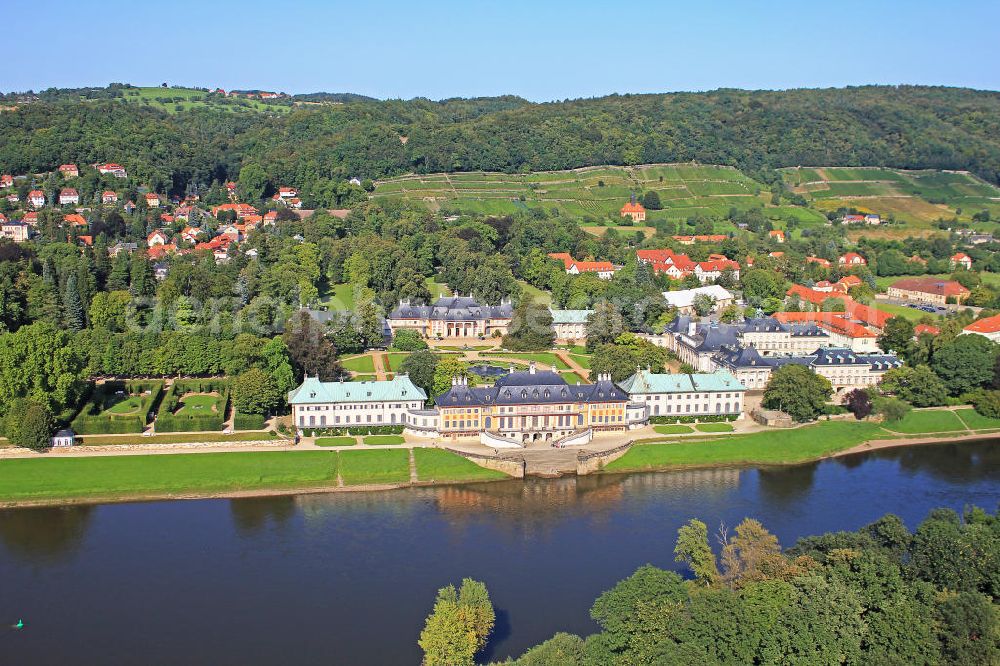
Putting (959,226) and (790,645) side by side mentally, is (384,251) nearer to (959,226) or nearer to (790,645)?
(790,645)

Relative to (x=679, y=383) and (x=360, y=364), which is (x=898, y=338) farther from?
(x=360, y=364)

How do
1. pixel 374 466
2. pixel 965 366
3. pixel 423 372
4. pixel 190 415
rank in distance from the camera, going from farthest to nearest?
pixel 965 366, pixel 423 372, pixel 190 415, pixel 374 466

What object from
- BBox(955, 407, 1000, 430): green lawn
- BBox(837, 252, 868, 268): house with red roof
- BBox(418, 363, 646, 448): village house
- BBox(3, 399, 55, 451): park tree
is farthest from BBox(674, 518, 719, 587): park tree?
BBox(837, 252, 868, 268): house with red roof

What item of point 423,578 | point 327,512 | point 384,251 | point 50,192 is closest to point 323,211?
point 384,251

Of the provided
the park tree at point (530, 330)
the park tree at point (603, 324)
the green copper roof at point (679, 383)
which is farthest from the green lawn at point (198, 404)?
the park tree at point (603, 324)

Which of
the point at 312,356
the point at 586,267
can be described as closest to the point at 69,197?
the point at 586,267
